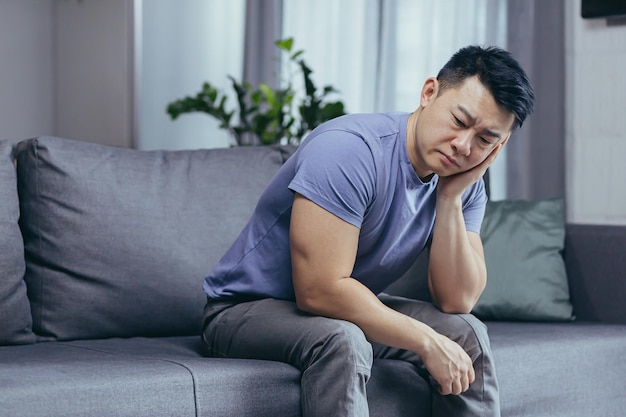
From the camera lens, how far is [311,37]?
13.1 feet

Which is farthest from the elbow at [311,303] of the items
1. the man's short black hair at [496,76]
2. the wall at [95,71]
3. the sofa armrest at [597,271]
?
the wall at [95,71]

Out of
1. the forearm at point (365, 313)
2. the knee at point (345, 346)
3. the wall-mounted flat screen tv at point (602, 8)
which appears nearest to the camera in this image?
the knee at point (345, 346)

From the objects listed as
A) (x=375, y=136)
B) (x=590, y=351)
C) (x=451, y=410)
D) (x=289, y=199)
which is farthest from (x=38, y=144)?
(x=590, y=351)

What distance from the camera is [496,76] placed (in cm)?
161

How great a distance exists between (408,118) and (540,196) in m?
1.53

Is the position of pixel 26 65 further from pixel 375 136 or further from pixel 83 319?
pixel 375 136

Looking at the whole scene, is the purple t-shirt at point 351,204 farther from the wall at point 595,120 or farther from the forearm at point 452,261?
the wall at point 595,120

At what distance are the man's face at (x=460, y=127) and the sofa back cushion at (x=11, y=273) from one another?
0.88 metres

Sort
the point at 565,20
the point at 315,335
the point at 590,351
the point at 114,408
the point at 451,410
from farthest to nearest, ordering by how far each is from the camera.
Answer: the point at 565,20 < the point at 590,351 < the point at 451,410 < the point at 315,335 < the point at 114,408

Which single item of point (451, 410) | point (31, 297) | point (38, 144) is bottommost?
point (451, 410)

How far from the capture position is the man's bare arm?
155 cm

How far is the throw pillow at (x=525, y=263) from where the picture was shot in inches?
91.7

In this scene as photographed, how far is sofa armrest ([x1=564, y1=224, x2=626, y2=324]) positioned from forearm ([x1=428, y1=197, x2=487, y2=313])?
0.71m

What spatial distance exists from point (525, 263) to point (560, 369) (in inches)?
16.9
